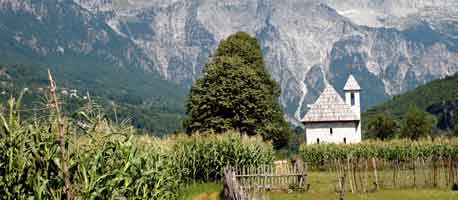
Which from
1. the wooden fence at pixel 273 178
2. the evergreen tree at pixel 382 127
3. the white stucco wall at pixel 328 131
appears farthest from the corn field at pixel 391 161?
the evergreen tree at pixel 382 127

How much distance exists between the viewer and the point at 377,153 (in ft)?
185

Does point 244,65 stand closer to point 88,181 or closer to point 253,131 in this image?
point 253,131

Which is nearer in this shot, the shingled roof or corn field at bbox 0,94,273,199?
corn field at bbox 0,94,273,199

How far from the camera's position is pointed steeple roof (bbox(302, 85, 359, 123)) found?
69.9 m

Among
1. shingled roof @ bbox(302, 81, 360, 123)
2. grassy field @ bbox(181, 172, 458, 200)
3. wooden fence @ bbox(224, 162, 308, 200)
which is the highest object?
shingled roof @ bbox(302, 81, 360, 123)

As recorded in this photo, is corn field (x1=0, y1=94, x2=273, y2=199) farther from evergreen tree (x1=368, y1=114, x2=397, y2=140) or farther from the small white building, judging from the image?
evergreen tree (x1=368, y1=114, x2=397, y2=140)

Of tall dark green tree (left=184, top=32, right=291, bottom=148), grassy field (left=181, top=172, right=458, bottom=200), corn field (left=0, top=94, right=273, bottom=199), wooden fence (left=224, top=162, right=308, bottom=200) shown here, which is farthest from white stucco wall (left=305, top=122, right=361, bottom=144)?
corn field (left=0, top=94, right=273, bottom=199)

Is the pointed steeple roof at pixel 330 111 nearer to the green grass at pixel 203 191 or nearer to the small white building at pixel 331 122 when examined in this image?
the small white building at pixel 331 122

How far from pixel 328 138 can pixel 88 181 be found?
5756 centimetres

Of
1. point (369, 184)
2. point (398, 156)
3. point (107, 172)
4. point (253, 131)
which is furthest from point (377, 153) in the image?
point (107, 172)

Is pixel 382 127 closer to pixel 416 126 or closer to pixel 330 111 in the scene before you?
pixel 416 126

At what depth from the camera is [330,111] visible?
70.4m

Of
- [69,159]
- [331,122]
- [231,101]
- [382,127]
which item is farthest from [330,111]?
[69,159]

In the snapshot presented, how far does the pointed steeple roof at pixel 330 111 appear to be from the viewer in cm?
6988
